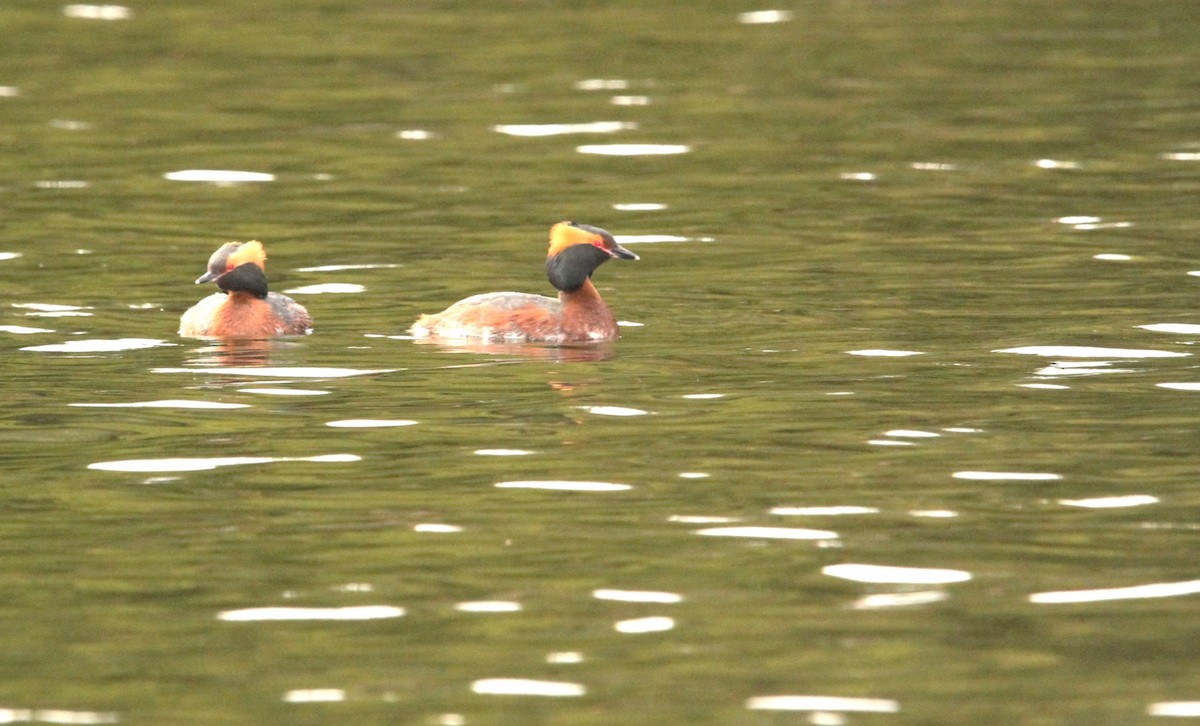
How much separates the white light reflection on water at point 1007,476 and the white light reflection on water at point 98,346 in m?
7.43

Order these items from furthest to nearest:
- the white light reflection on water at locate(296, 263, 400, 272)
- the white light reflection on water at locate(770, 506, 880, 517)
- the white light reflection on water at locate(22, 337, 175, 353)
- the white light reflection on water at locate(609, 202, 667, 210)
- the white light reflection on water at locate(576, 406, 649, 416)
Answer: the white light reflection on water at locate(609, 202, 667, 210)
the white light reflection on water at locate(296, 263, 400, 272)
the white light reflection on water at locate(22, 337, 175, 353)
the white light reflection on water at locate(576, 406, 649, 416)
the white light reflection on water at locate(770, 506, 880, 517)

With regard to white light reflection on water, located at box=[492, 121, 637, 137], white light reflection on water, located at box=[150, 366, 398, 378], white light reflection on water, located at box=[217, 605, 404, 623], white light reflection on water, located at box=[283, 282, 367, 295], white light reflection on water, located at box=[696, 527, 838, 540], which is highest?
white light reflection on water, located at box=[492, 121, 637, 137]

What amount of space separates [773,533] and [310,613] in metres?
2.57

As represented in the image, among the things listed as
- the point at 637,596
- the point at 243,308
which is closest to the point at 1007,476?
the point at 637,596

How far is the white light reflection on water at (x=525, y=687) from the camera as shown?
10438 mm

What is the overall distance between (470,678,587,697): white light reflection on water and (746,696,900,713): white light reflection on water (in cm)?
76

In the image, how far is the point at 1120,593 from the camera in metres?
11.7

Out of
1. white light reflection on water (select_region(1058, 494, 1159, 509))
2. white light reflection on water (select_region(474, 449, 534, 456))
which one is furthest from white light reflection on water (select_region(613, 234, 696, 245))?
white light reflection on water (select_region(1058, 494, 1159, 509))

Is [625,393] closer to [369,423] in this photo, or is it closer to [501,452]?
[369,423]

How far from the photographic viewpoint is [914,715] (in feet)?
33.1

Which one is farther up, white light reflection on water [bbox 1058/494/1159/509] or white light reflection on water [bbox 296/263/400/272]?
white light reflection on water [bbox 296/263/400/272]

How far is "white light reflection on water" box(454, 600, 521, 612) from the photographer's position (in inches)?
456

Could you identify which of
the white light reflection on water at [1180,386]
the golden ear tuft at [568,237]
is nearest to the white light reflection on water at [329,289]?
the golden ear tuft at [568,237]

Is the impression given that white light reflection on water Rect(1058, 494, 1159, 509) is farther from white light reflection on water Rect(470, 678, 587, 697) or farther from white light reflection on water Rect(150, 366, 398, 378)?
white light reflection on water Rect(150, 366, 398, 378)
